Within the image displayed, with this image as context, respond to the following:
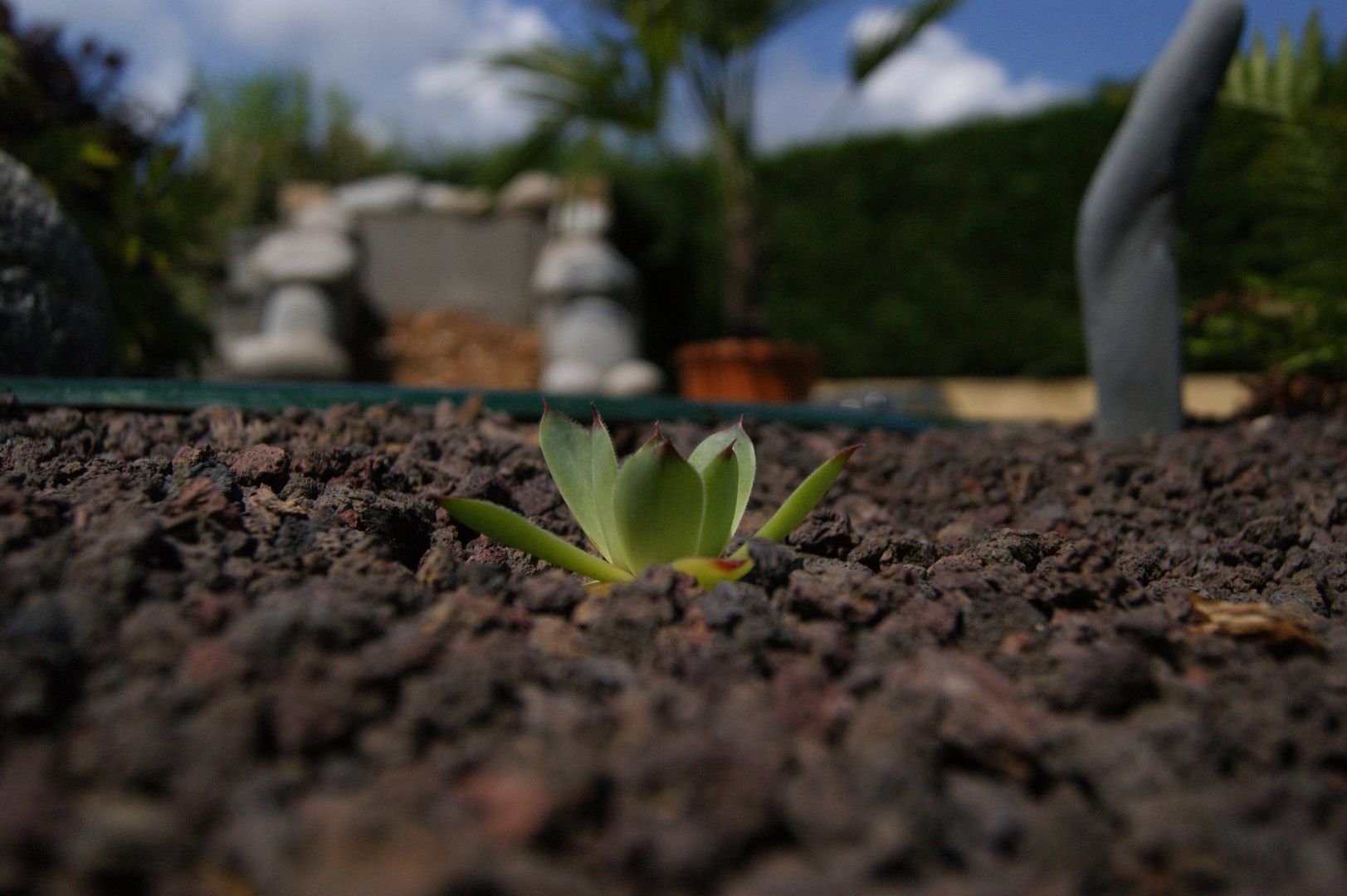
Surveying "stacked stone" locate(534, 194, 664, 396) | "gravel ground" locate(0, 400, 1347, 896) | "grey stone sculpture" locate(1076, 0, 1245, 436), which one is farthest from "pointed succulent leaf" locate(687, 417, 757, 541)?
"stacked stone" locate(534, 194, 664, 396)

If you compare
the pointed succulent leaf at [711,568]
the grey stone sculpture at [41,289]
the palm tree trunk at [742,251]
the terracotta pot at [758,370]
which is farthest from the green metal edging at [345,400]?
the palm tree trunk at [742,251]

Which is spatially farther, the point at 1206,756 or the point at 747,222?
the point at 747,222

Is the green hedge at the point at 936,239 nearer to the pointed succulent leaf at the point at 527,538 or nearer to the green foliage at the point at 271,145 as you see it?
the green foliage at the point at 271,145

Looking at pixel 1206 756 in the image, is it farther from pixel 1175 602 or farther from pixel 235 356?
pixel 235 356

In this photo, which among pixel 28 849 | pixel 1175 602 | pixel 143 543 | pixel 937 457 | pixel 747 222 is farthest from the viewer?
pixel 747 222

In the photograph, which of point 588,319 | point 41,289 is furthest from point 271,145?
point 41,289

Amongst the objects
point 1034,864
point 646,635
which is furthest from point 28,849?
point 1034,864
